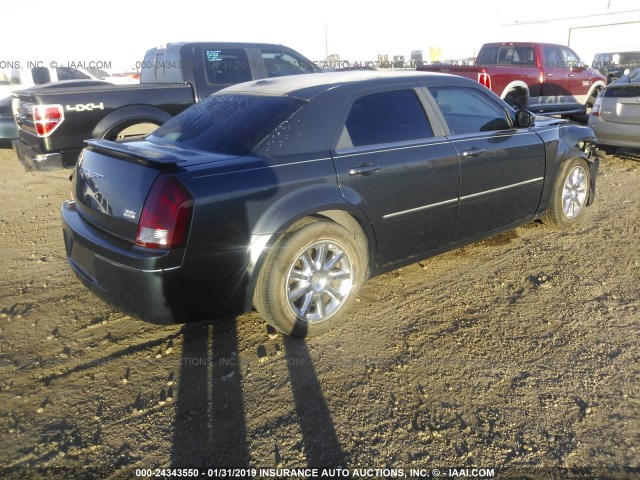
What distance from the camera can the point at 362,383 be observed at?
289 centimetres

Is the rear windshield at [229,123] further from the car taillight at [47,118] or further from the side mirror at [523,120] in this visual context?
the car taillight at [47,118]

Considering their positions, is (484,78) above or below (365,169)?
above

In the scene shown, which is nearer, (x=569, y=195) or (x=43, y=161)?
(x=569, y=195)

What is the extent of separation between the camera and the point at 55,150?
5.69 meters

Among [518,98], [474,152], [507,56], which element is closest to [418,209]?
[474,152]

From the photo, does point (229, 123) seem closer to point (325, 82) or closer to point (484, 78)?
point (325, 82)

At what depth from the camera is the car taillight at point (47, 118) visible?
5.50 meters

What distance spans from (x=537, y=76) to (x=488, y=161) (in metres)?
8.75

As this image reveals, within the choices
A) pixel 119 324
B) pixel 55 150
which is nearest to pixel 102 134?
pixel 55 150

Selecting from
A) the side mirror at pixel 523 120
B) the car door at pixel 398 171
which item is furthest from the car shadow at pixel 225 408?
the side mirror at pixel 523 120

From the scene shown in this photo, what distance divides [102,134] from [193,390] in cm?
402

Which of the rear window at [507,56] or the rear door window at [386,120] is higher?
the rear window at [507,56]

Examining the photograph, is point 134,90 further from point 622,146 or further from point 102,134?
point 622,146

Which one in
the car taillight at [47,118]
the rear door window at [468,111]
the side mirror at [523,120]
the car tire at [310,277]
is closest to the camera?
the car tire at [310,277]
